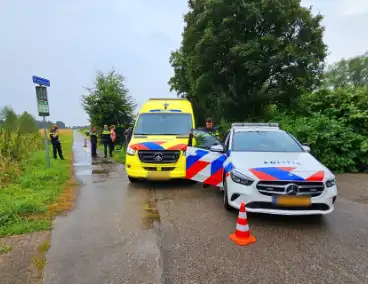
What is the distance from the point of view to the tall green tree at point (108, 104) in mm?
24188

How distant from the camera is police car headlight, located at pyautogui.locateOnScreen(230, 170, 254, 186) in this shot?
460cm

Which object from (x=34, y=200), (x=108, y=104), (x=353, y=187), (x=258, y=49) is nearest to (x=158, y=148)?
(x=34, y=200)

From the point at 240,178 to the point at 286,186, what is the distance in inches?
28.6

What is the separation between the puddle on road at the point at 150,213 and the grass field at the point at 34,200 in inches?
63.7

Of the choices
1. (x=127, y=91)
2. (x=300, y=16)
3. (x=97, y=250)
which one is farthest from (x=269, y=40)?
(x=127, y=91)

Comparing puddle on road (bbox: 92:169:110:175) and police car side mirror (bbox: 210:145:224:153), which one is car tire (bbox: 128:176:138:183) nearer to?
puddle on road (bbox: 92:169:110:175)

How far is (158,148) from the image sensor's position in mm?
7270

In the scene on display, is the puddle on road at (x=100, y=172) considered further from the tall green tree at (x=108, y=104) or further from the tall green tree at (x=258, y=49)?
the tall green tree at (x=108, y=104)

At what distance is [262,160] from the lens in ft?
16.5

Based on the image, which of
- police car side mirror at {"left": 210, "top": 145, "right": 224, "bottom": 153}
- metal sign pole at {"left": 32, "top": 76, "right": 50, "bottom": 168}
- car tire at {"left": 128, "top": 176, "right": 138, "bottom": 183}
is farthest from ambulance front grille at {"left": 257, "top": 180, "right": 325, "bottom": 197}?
metal sign pole at {"left": 32, "top": 76, "right": 50, "bottom": 168}

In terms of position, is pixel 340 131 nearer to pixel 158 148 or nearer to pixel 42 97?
pixel 158 148

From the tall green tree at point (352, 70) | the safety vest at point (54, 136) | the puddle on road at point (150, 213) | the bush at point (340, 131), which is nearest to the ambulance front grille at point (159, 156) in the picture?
the puddle on road at point (150, 213)

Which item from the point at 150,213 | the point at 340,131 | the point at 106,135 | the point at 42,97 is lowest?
the point at 150,213

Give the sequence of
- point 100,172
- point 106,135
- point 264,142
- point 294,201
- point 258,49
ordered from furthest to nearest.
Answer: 1. point 106,135
2. point 258,49
3. point 100,172
4. point 264,142
5. point 294,201
